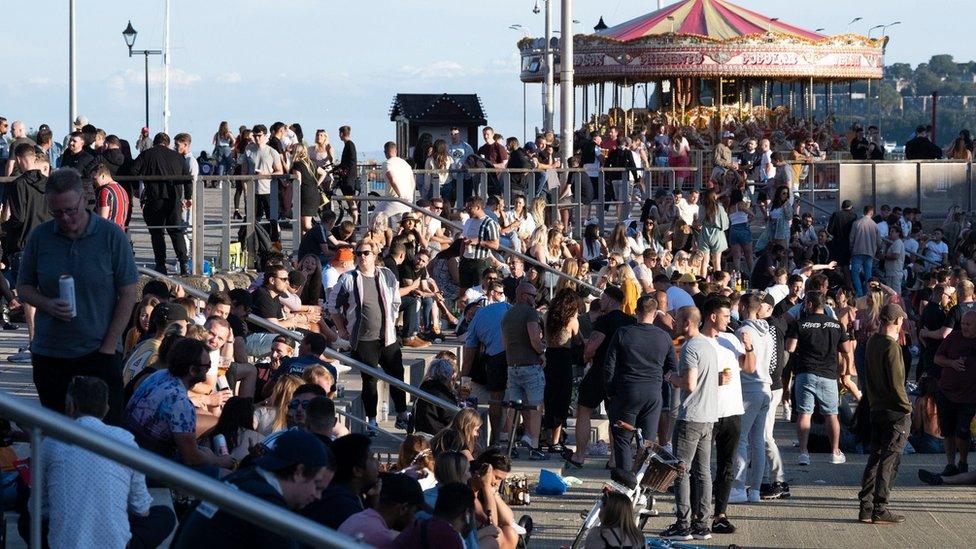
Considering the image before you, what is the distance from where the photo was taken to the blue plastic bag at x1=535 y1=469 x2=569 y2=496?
13.0 meters

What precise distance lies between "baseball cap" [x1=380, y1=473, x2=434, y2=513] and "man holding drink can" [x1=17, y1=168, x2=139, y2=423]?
65.6 inches

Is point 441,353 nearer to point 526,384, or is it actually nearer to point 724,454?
point 526,384

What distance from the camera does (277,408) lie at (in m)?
8.82

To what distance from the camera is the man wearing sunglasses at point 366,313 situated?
13.0m

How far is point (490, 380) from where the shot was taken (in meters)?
14.0

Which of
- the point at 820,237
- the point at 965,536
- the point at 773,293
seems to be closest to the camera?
the point at 965,536

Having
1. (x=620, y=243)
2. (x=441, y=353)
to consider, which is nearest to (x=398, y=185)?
(x=620, y=243)

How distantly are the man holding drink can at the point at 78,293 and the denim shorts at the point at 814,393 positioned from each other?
8.30 meters

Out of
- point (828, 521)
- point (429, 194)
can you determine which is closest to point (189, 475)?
point (828, 521)

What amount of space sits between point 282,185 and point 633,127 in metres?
27.6

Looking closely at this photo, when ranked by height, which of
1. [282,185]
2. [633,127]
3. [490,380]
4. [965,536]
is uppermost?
[633,127]

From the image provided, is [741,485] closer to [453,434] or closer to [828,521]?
[828,521]

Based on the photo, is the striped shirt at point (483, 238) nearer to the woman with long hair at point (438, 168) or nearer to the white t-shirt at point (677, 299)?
the white t-shirt at point (677, 299)

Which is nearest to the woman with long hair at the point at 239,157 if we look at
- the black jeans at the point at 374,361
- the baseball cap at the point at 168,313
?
the black jeans at the point at 374,361
